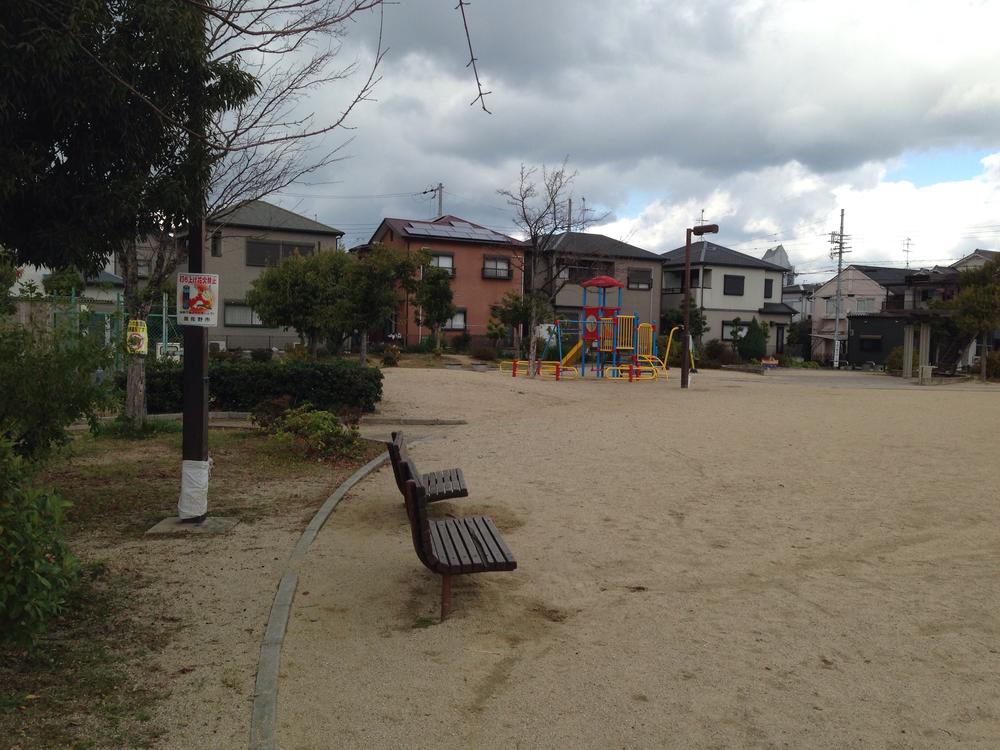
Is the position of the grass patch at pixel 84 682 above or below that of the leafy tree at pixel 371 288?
below

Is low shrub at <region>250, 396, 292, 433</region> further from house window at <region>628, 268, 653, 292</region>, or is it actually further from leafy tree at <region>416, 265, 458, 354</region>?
house window at <region>628, 268, 653, 292</region>

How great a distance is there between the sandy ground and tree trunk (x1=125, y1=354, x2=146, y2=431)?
14.1ft

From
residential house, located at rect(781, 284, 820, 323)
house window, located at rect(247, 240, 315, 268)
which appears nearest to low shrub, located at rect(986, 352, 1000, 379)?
residential house, located at rect(781, 284, 820, 323)

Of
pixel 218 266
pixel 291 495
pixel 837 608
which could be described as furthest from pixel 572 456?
pixel 218 266

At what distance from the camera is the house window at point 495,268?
44.8m

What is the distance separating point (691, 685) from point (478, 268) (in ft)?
136

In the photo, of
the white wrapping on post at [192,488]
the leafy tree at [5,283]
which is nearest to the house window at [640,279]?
the white wrapping on post at [192,488]

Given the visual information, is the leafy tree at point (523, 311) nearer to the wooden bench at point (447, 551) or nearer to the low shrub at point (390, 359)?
the low shrub at point (390, 359)

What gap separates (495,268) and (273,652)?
41487 millimetres

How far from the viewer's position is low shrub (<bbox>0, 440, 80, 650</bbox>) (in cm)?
337

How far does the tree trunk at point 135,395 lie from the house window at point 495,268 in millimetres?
33926

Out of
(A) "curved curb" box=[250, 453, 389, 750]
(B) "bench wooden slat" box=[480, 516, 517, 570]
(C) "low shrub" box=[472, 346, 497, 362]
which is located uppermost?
(C) "low shrub" box=[472, 346, 497, 362]

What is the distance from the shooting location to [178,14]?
5.82 meters

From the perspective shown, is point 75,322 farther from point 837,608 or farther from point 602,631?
point 837,608
